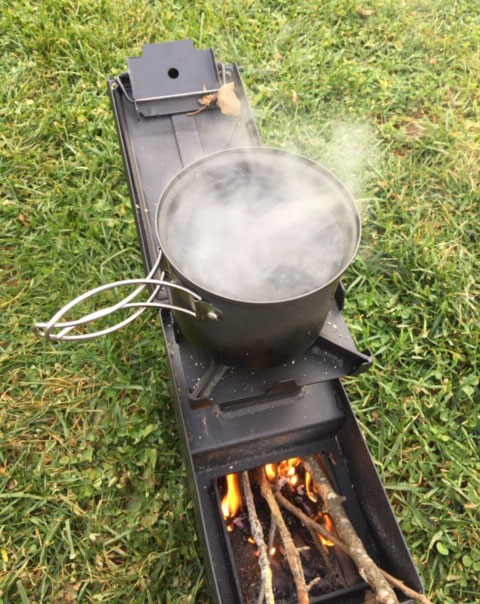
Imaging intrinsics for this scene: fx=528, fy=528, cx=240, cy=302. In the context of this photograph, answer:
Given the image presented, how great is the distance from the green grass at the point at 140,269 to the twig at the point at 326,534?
412 mm

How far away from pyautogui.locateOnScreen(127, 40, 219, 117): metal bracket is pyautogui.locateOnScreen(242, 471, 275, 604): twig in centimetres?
162

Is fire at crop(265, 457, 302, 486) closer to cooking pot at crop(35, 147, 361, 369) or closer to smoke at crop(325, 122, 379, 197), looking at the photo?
cooking pot at crop(35, 147, 361, 369)

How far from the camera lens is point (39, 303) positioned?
247cm

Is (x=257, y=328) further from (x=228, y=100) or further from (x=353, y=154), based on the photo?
(x=353, y=154)

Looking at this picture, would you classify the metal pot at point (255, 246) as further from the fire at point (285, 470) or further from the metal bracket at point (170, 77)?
the metal bracket at point (170, 77)

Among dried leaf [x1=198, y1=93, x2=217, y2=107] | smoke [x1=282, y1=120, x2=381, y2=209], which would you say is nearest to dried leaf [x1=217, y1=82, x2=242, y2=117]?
dried leaf [x1=198, y1=93, x2=217, y2=107]

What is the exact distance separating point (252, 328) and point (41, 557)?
1.23 meters

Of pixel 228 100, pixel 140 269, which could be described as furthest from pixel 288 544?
pixel 228 100

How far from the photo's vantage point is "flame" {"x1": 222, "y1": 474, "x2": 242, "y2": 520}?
5.92 ft

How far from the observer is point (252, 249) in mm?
1492

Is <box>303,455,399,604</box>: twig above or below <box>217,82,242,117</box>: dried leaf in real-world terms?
below

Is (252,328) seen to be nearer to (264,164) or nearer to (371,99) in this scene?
(264,164)

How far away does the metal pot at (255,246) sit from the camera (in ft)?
4.54

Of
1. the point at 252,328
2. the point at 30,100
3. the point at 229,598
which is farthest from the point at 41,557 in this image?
the point at 30,100
